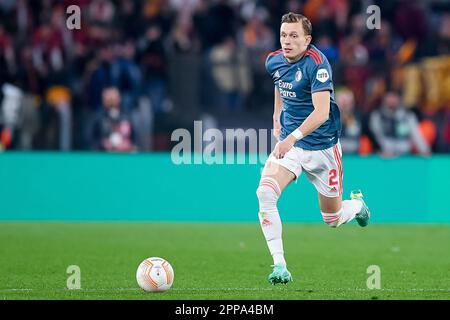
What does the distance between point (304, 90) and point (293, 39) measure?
51 centimetres

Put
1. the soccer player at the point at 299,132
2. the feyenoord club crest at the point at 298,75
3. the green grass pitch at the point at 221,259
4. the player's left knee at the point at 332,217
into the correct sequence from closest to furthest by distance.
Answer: the green grass pitch at the point at 221,259, the soccer player at the point at 299,132, the feyenoord club crest at the point at 298,75, the player's left knee at the point at 332,217

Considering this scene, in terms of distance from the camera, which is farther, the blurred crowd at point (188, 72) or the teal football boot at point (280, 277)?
the blurred crowd at point (188, 72)

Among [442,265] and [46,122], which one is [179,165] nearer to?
[46,122]

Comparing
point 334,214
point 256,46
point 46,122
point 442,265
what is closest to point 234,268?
point 334,214

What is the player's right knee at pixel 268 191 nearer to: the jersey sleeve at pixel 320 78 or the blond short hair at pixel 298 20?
the jersey sleeve at pixel 320 78

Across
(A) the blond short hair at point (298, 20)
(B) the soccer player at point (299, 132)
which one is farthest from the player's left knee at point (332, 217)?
(A) the blond short hair at point (298, 20)

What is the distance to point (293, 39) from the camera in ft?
35.6

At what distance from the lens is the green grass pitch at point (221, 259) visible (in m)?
10.2

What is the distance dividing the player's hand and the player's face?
2.80 ft

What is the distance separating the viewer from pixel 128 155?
1858 cm

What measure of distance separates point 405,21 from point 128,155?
6.44 meters

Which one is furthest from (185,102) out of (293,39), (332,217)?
(293,39)

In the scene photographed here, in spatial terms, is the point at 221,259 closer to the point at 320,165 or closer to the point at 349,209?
the point at 349,209

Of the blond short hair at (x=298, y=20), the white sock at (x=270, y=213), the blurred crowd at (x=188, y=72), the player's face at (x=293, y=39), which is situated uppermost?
the blurred crowd at (x=188, y=72)
